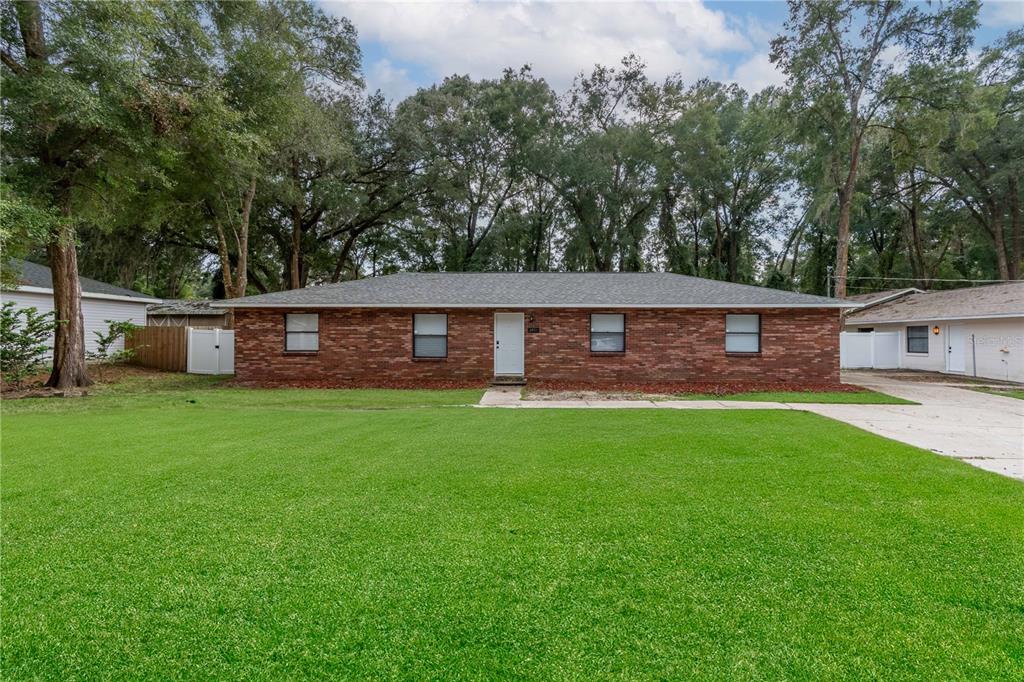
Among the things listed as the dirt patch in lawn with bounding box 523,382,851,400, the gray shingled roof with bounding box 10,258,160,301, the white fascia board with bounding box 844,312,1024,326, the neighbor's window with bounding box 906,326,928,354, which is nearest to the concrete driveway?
the dirt patch in lawn with bounding box 523,382,851,400

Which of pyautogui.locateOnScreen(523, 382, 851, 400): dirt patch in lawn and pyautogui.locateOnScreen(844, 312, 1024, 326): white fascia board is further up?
pyautogui.locateOnScreen(844, 312, 1024, 326): white fascia board

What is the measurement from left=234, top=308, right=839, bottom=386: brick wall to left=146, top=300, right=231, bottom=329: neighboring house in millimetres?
9763

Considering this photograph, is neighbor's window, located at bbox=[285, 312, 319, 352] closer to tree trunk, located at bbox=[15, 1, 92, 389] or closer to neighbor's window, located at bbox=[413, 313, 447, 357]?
neighbor's window, located at bbox=[413, 313, 447, 357]

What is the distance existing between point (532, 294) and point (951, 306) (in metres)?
15.7

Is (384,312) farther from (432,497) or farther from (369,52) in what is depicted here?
(369,52)

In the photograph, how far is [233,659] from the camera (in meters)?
2.20

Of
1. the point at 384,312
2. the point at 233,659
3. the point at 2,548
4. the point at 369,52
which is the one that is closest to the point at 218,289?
the point at 369,52

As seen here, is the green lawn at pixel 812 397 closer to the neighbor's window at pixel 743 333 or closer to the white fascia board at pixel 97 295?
the neighbor's window at pixel 743 333

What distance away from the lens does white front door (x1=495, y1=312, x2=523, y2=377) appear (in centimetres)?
1420

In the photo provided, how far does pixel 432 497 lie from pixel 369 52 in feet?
75.9

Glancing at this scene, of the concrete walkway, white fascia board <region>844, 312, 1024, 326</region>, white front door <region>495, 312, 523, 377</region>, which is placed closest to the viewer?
the concrete walkway

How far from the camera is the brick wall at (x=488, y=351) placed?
45.3 feet

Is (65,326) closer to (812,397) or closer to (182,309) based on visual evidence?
(182,309)

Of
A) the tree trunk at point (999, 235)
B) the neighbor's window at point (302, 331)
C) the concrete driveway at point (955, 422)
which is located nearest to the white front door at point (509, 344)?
the neighbor's window at point (302, 331)
